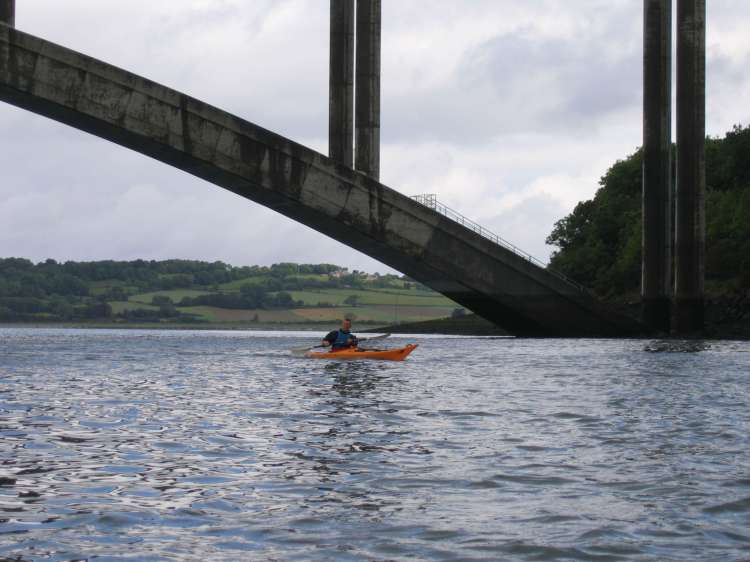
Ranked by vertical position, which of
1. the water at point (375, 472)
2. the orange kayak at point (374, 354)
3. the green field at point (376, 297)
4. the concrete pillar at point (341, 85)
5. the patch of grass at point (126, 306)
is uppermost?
the concrete pillar at point (341, 85)

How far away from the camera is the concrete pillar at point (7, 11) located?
4916 centimetres

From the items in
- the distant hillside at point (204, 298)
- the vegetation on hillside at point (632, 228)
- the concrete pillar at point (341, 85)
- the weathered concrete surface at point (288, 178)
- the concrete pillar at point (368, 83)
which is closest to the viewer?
the weathered concrete surface at point (288, 178)

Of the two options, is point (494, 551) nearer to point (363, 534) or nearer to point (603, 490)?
point (363, 534)

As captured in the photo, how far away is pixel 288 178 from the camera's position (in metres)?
52.5

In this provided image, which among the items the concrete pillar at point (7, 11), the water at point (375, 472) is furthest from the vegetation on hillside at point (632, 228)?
the water at point (375, 472)

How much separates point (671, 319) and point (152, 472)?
53591 mm

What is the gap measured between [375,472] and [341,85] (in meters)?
47.1

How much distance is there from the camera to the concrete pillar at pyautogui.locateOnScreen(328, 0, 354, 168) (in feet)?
187

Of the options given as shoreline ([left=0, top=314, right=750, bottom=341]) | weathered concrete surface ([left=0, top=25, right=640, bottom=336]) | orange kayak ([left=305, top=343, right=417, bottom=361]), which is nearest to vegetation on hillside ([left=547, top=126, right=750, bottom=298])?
shoreline ([left=0, top=314, right=750, bottom=341])

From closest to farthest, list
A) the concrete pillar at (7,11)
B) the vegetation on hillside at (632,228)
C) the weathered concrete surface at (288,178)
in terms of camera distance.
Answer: the weathered concrete surface at (288,178) < the concrete pillar at (7,11) < the vegetation on hillside at (632,228)

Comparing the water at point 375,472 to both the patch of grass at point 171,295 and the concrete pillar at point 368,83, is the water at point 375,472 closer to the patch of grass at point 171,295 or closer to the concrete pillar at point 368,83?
the concrete pillar at point 368,83

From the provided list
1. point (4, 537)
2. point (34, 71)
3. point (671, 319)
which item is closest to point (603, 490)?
point (4, 537)

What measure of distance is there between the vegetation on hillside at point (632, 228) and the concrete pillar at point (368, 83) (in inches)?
978

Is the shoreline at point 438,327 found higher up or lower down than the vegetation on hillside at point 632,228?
lower down
